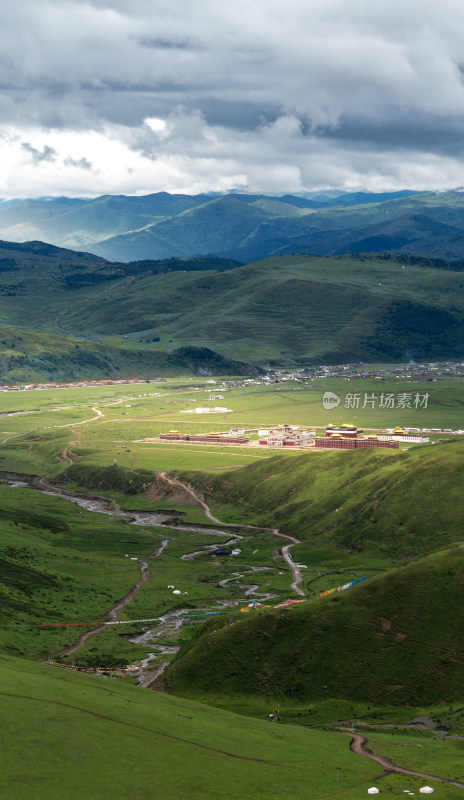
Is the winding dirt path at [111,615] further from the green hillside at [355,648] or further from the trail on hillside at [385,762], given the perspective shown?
the trail on hillside at [385,762]

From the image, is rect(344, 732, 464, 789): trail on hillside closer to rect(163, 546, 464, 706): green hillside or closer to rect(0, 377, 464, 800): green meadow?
rect(0, 377, 464, 800): green meadow

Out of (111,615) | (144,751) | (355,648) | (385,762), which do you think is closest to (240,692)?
(355,648)

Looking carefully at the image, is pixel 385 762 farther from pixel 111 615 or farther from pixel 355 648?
pixel 111 615

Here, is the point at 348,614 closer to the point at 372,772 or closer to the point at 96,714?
the point at 372,772

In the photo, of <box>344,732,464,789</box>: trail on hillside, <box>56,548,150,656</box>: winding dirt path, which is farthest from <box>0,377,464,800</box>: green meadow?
<box>56,548,150,656</box>: winding dirt path

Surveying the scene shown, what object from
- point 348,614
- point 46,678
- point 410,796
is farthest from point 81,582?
point 410,796

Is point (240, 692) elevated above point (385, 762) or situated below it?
below
